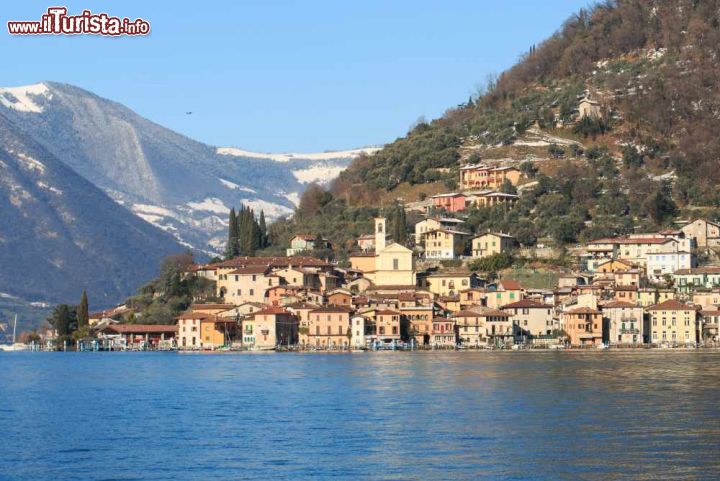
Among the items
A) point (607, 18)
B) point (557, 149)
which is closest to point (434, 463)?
point (557, 149)

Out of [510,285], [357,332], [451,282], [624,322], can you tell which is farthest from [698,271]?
[357,332]

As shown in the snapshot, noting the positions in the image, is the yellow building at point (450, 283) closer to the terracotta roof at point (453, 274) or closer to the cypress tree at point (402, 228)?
the terracotta roof at point (453, 274)

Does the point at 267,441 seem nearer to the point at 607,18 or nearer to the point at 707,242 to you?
the point at 707,242

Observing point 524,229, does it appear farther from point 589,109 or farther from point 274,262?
point 589,109

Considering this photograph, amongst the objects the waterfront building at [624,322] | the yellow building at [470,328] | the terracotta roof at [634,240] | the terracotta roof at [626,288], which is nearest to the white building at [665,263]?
the terracotta roof at [634,240]

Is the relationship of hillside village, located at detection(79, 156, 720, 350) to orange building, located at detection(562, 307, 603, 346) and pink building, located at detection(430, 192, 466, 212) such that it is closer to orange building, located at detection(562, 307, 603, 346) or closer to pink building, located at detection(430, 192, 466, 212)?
orange building, located at detection(562, 307, 603, 346)

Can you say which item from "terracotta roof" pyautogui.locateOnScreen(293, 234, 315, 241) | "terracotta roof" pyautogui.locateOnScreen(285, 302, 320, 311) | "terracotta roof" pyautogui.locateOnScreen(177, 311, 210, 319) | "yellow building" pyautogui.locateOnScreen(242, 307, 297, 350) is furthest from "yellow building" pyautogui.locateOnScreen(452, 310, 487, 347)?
"terracotta roof" pyautogui.locateOnScreen(293, 234, 315, 241)

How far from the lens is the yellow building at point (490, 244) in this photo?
117 metres

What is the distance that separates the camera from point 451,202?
13200cm

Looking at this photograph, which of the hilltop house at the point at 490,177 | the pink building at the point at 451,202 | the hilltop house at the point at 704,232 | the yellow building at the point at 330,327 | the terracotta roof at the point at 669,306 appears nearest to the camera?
the terracotta roof at the point at 669,306

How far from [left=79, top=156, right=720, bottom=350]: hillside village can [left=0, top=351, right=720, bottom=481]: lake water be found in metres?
22.2

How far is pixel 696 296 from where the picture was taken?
344 ft

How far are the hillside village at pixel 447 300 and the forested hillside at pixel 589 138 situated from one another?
5865 mm

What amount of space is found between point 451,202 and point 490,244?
15062mm
